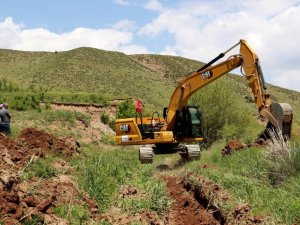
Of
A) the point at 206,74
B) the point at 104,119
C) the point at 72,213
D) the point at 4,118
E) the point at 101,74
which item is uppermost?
the point at 101,74

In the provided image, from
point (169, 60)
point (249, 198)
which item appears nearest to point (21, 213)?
point (249, 198)

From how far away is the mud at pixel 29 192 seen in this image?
7.64 metres

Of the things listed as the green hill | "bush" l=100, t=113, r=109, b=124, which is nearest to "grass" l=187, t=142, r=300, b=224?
"bush" l=100, t=113, r=109, b=124

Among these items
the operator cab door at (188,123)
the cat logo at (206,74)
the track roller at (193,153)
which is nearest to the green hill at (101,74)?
the operator cab door at (188,123)

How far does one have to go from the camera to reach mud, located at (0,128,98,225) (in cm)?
764

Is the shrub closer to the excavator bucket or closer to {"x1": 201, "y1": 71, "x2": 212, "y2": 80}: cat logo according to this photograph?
the excavator bucket

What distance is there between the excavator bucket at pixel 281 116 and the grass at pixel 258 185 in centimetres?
155

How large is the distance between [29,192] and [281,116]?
9314mm

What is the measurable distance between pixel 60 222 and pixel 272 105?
986 cm

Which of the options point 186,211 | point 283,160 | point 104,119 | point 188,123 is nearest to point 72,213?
point 186,211

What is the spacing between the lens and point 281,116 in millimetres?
15039

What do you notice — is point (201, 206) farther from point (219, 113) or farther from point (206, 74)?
point (219, 113)

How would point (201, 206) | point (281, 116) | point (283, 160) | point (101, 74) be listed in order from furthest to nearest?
point (101, 74) → point (281, 116) → point (201, 206) → point (283, 160)

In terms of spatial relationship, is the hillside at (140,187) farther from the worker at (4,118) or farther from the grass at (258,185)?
the worker at (4,118)
